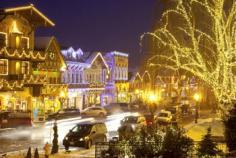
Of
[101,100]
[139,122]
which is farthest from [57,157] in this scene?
[101,100]

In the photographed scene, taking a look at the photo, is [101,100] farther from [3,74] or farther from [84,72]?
[3,74]

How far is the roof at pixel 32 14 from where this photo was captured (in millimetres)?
50000

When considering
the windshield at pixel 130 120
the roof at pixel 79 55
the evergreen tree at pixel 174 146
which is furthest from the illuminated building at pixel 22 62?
the evergreen tree at pixel 174 146

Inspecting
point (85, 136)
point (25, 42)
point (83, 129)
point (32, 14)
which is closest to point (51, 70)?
point (25, 42)

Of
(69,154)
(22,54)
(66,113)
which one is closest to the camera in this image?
(69,154)

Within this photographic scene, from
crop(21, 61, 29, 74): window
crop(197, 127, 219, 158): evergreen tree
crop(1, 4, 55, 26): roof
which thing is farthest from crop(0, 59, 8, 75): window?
crop(197, 127, 219, 158): evergreen tree

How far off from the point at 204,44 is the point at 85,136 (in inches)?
950

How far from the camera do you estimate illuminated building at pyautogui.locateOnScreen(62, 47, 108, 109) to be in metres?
66.2

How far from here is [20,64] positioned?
5259 centimetres

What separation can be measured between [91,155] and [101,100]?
53034 mm

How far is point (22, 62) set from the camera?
53.0 m

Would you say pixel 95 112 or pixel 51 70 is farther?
pixel 51 70

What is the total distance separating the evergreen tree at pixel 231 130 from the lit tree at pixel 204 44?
11.9ft

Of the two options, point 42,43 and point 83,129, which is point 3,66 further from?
point 83,129
